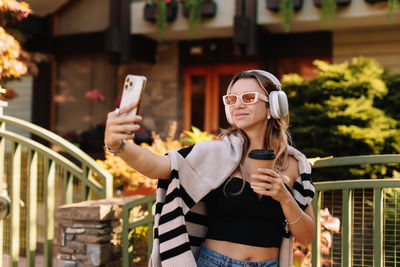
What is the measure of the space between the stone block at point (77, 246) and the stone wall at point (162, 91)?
17.4ft

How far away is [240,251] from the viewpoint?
2027 millimetres

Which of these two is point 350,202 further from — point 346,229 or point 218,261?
point 218,261

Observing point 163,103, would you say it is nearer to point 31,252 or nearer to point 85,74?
point 85,74

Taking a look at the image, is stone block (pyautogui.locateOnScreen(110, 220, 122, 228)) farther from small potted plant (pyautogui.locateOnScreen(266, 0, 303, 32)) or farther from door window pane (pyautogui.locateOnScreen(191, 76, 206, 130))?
door window pane (pyautogui.locateOnScreen(191, 76, 206, 130))

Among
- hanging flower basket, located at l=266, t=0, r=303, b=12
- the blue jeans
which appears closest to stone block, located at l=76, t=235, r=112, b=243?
the blue jeans

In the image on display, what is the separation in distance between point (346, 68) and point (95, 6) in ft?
18.5

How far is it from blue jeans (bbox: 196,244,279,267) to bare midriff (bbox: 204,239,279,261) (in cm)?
2

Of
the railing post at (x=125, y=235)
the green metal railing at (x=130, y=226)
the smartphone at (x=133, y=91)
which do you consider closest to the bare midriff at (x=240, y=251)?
the smartphone at (x=133, y=91)

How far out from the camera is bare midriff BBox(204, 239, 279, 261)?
2025 mm

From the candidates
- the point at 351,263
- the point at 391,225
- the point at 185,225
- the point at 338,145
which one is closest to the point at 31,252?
the point at 185,225

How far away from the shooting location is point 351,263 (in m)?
3.20

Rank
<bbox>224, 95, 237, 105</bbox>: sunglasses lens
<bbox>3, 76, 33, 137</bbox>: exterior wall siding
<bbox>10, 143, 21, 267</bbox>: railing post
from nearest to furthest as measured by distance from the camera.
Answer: <bbox>224, 95, 237, 105</bbox>: sunglasses lens, <bbox>10, 143, 21, 267</bbox>: railing post, <bbox>3, 76, 33, 137</bbox>: exterior wall siding

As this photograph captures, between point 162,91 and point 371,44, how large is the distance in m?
3.85

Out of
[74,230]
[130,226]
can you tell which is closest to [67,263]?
[74,230]
